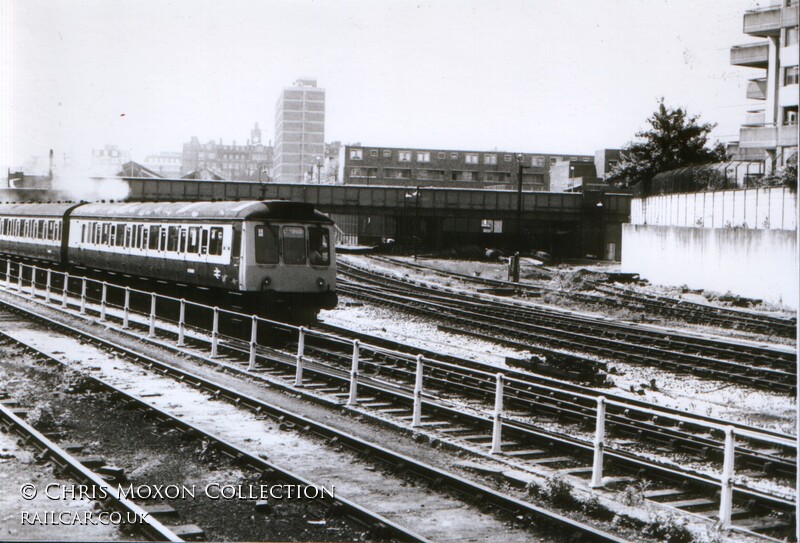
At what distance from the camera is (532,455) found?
37.3 feet

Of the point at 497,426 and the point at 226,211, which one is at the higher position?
the point at 226,211

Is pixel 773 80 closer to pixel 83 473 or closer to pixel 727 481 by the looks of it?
pixel 727 481

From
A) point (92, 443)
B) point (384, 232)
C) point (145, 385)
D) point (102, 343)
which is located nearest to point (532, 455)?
point (92, 443)

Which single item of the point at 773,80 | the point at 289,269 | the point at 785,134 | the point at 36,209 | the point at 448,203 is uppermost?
the point at 773,80

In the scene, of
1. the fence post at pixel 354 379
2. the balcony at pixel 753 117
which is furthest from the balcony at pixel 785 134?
the fence post at pixel 354 379

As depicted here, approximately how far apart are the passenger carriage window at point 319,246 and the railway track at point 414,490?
8.01 metres

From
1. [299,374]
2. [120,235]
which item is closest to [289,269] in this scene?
[299,374]

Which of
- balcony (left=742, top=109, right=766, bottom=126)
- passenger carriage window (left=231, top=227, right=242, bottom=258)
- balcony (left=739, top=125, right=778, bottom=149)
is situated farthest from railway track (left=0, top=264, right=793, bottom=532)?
balcony (left=742, top=109, right=766, bottom=126)

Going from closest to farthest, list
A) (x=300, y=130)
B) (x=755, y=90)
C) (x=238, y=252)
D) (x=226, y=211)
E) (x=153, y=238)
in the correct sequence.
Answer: (x=238, y=252) → (x=226, y=211) → (x=153, y=238) → (x=755, y=90) → (x=300, y=130)

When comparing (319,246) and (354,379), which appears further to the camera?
(319,246)

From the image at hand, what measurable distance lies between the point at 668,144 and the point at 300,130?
125 metres

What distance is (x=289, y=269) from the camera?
21625 mm

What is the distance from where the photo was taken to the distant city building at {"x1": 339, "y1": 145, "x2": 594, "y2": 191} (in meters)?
109

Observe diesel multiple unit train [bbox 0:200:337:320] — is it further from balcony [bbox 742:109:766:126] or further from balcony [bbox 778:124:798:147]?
balcony [bbox 742:109:766:126]
